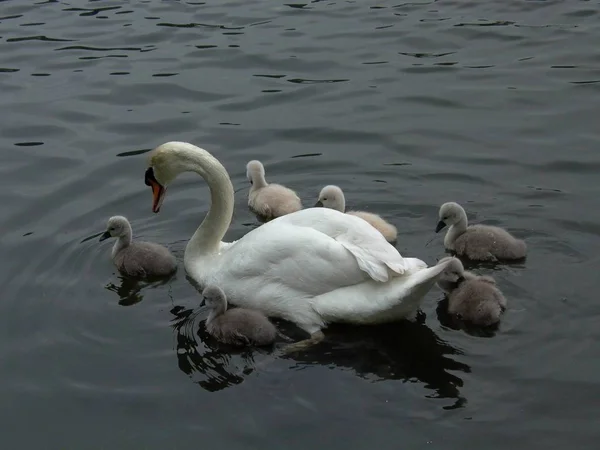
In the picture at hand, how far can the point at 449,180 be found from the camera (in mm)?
10898

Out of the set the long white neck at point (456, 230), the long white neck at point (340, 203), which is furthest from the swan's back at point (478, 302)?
the long white neck at point (340, 203)

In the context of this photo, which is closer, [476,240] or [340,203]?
[476,240]

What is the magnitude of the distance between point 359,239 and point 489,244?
5.18ft

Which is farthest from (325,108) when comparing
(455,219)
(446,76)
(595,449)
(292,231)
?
(595,449)

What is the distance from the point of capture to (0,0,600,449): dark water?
7.10 meters

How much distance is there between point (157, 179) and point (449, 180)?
11.0 ft

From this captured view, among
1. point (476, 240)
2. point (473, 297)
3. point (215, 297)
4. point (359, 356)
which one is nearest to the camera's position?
point (359, 356)

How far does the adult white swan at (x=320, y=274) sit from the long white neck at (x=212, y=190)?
0.34 m

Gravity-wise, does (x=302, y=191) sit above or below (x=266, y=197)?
below

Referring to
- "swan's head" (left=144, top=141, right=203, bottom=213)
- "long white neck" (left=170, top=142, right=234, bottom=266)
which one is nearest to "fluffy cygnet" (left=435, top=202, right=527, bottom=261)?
"long white neck" (left=170, top=142, right=234, bottom=266)

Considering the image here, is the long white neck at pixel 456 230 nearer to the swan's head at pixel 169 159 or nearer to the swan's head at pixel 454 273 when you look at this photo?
the swan's head at pixel 454 273

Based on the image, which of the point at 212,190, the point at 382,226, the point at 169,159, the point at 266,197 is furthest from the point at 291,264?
the point at 266,197

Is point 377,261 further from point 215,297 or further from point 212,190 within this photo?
point 212,190

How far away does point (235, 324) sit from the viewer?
26.0 ft
